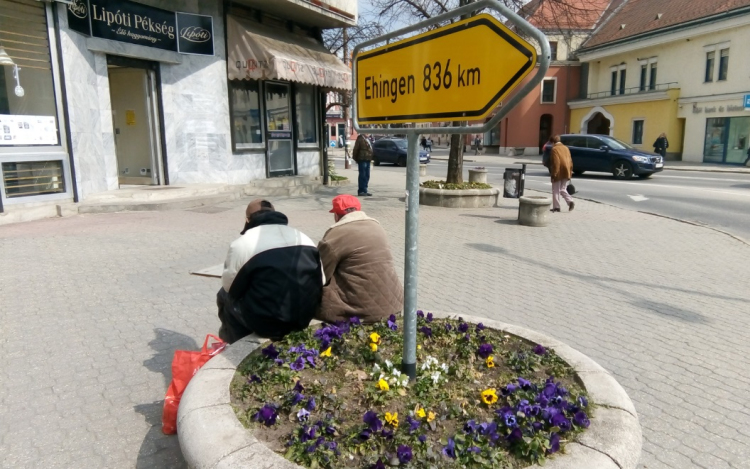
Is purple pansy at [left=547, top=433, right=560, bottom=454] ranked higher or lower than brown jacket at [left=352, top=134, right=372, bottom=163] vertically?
lower

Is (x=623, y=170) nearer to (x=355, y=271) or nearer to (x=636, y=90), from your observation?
(x=355, y=271)

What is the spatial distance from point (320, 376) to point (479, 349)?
3.12ft

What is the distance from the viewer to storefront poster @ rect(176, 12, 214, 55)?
444 inches

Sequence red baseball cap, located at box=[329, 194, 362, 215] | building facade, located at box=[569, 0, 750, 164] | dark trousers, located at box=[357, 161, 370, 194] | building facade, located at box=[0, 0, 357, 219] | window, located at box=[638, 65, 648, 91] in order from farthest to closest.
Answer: window, located at box=[638, 65, 648, 91], building facade, located at box=[569, 0, 750, 164], dark trousers, located at box=[357, 161, 370, 194], building facade, located at box=[0, 0, 357, 219], red baseball cap, located at box=[329, 194, 362, 215]

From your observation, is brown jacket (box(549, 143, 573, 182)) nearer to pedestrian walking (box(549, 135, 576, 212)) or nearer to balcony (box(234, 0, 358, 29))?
pedestrian walking (box(549, 135, 576, 212))

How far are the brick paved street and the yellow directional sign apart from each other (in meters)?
2.17

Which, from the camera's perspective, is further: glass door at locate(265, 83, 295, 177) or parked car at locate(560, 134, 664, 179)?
parked car at locate(560, 134, 664, 179)

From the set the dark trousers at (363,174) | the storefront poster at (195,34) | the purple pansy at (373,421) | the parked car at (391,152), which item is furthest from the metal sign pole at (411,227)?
the parked car at (391,152)

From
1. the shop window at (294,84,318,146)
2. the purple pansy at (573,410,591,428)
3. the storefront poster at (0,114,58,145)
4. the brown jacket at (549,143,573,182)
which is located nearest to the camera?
the purple pansy at (573,410,591,428)

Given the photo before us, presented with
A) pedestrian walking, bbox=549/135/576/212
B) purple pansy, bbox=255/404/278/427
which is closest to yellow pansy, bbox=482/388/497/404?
purple pansy, bbox=255/404/278/427

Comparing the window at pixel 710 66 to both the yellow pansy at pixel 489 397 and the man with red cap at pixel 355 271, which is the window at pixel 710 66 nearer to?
the man with red cap at pixel 355 271

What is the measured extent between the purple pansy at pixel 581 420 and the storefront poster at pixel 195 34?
37.3 ft

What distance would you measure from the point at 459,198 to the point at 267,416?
9714mm

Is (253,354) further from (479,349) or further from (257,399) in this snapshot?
(479,349)
